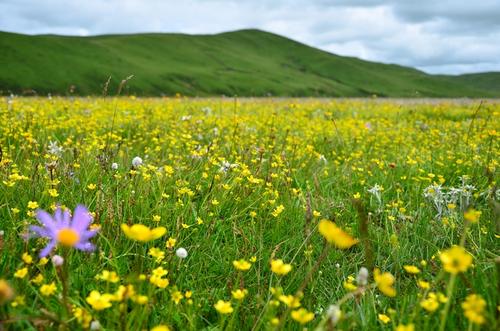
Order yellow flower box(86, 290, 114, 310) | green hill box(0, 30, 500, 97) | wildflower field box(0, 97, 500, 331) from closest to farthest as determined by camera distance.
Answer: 1. yellow flower box(86, 290, 114, 310)
2. wildflower field box(0, 97, 500, 331)
3. green hill box(0, 30, 500, 97)

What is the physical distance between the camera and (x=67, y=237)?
1673mm

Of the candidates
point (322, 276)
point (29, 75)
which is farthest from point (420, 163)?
point (29, 75)

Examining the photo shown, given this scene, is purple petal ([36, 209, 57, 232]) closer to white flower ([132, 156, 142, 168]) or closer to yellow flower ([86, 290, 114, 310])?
yellow flower ([86, 290, 114, 310])

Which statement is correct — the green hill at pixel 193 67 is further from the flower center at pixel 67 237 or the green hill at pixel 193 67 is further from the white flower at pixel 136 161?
the flower center at pixel 67 237

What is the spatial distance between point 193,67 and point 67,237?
112 meters

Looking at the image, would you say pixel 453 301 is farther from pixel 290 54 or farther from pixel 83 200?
pixel 290 54

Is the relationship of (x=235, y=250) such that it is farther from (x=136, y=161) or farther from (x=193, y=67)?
(x=193, y=67)

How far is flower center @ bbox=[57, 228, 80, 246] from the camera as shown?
167 centimetres

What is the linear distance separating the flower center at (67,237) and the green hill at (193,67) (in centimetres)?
2893

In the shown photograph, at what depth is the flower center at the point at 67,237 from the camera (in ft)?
5.47

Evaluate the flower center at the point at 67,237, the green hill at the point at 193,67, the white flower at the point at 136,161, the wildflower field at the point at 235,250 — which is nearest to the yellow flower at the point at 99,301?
the wildflower field at the point at 235,250

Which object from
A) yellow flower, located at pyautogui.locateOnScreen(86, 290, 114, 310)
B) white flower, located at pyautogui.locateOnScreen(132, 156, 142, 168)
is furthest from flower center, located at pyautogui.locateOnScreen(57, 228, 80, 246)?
white flower, located at pyautogui.locateOnScreen(132, 156, 142, 168)

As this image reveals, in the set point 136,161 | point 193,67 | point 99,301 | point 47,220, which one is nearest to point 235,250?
point 136,161

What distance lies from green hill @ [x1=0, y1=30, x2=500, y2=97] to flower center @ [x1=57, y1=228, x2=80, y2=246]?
94.9 feet
